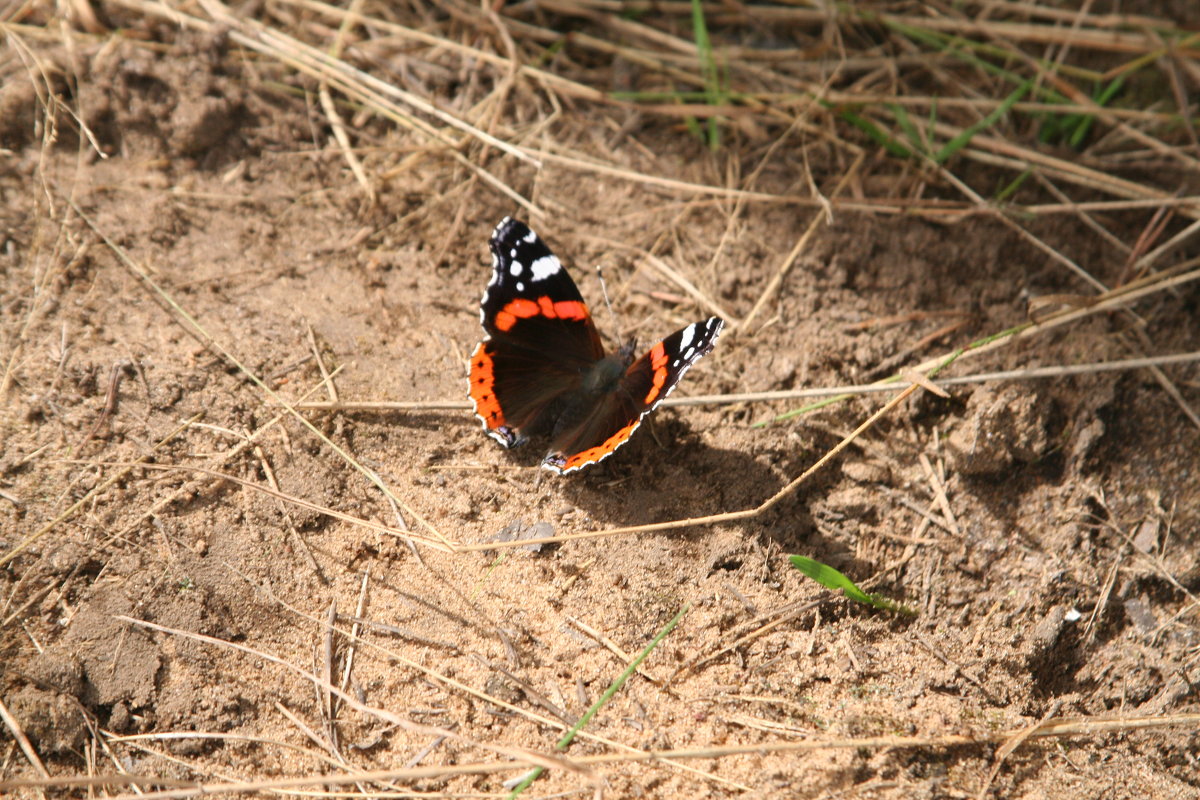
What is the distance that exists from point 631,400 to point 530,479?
40 centimetres

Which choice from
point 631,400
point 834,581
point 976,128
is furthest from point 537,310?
point 976,128

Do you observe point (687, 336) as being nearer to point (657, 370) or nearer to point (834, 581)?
point (657, 370)

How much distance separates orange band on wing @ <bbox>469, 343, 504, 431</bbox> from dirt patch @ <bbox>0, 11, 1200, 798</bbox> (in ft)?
0.54

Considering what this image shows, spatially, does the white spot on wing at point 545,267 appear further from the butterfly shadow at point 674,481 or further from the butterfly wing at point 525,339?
the butterfly shadow at point 674,481

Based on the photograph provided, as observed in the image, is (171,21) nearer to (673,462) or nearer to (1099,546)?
(673,462)

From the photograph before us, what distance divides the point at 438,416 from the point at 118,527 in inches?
36.9

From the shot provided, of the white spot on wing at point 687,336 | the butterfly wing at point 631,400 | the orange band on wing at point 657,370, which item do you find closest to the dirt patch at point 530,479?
Result: the butterfly wing at point 631,400

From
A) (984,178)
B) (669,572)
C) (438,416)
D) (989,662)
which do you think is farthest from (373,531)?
(984,178)

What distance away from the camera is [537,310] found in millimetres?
2691

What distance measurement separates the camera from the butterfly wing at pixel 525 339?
2.54 m

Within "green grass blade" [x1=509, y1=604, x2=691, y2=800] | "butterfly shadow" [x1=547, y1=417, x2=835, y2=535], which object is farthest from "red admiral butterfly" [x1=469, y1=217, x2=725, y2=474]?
"green grass blade" [x1=509, y1=604, x2=691, y2=800]

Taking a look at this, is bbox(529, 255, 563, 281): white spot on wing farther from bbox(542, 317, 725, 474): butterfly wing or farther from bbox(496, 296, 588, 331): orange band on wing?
bbox(542, 317, 725, 474): butterfly wing

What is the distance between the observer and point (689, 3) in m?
Result: 3.64

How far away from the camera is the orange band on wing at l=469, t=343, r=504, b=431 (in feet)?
8.16
